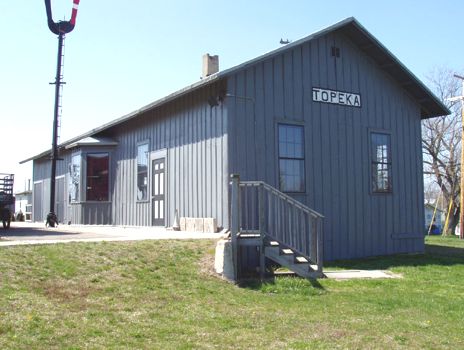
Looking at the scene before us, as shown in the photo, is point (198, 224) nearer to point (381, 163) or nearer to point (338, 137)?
point (338, 137)

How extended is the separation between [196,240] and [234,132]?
9.03 feet

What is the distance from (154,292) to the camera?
7.66 m

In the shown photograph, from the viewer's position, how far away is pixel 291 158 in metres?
12.9

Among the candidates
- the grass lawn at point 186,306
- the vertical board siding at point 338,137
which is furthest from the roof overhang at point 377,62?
the grass lawn at point 186,306

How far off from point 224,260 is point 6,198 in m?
8.76

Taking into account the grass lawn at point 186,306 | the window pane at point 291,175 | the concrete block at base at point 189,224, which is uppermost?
the window pane at point 291,175

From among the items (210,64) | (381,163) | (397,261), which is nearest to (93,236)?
(210,64)

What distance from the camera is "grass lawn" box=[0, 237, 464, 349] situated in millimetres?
5863

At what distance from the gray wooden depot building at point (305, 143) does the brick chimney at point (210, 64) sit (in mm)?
32

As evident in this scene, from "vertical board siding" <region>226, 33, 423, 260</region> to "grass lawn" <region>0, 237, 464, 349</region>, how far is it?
10.6 feet

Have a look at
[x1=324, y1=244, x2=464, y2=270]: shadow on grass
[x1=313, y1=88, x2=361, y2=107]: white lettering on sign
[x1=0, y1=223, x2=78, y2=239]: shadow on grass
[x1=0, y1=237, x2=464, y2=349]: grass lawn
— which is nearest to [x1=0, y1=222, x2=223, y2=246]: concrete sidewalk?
[x1=0, y1=223, x2=78, y2=239]: shadow on grass

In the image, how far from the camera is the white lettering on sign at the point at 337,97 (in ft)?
Result: 44.5

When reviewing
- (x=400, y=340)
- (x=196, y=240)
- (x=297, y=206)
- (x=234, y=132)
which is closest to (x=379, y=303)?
(x=400, y=340)

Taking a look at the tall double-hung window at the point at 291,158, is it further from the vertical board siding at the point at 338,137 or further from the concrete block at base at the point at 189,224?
the concrete block at base at the point at 189,224
